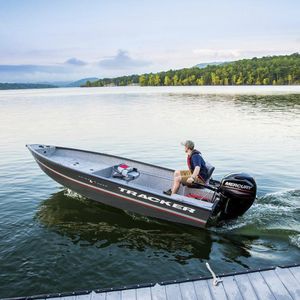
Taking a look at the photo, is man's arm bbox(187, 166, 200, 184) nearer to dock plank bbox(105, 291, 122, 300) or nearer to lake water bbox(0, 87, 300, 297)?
lake water bbox(0, 87, 300, 297)

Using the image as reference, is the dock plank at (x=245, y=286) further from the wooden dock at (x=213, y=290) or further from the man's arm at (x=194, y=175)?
the man's arm at (x=194, y=175)

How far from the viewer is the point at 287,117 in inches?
1211

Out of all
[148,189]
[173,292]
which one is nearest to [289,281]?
[173,292]

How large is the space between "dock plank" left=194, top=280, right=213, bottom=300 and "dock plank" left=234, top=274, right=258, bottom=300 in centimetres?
51

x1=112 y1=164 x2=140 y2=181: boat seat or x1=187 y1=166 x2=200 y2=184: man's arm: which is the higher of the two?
x1=187 y1=166 x2=200 y2=184: man's arm

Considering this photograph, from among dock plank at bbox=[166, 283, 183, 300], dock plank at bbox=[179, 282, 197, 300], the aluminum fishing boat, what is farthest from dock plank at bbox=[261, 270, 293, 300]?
the aluminum fishing boat

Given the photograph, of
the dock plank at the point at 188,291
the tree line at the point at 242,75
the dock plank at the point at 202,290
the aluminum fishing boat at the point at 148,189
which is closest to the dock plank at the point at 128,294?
the dock plank at the point at 188,291

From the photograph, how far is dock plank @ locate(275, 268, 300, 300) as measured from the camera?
5547 millimetres

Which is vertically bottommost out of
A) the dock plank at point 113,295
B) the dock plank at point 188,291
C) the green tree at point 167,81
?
the green tree at point 167,81

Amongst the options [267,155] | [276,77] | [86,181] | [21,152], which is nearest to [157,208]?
[86,181]

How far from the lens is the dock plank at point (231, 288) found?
5504 mm

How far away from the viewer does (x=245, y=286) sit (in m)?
5.71

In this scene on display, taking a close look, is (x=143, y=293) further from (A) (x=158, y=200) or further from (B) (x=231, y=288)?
(A) (x=158, y=200)

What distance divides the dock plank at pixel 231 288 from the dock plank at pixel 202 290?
11.4 inches
